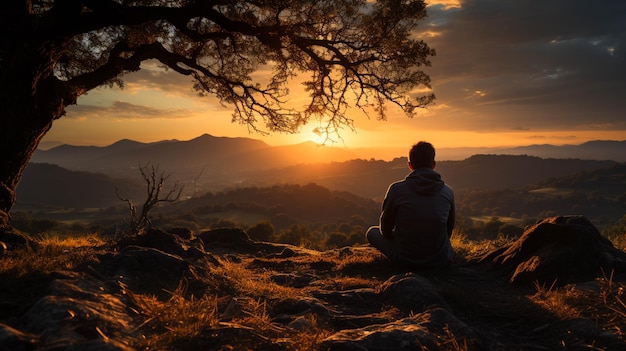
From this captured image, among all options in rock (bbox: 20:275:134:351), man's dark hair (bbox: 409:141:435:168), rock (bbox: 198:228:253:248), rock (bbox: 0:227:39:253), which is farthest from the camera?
rock (bbox: 198:228:253:248)

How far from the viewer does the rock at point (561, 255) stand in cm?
518

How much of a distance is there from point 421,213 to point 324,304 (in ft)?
7.51

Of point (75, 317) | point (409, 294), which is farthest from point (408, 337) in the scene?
point (75, 317)

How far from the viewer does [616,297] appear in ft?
12.7

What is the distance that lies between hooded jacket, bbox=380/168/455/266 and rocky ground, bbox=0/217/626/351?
0.38 metres

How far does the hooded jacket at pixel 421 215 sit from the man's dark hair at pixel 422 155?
0.11 m

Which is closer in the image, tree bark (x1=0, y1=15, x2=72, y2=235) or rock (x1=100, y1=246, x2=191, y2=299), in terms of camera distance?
rock (x1=100, y1=246, x2=191, y2=299)

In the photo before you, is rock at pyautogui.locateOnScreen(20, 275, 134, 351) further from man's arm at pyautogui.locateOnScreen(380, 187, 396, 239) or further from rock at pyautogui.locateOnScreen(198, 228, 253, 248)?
rock at pyautogui.locateOnScreen(198, 228, 253, 248)

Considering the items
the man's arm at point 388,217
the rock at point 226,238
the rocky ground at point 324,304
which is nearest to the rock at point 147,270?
the rocky ground at point 324,304

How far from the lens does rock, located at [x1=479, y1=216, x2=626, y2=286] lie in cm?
518

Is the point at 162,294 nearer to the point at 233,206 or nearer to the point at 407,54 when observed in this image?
the point at 407,54

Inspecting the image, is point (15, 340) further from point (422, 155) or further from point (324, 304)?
point (422, 155)

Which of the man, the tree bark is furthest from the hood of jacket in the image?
the tree bark

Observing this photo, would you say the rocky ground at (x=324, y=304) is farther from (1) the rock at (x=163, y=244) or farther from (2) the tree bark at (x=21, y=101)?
(2) the tree bark at (x=21, y=101)
